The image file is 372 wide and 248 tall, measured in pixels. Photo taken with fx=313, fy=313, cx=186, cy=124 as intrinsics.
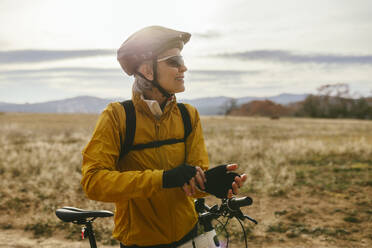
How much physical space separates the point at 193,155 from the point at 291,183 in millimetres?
6416

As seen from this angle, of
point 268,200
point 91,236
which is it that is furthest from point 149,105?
point 268,200

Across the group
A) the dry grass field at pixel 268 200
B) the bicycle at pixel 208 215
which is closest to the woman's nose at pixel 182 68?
the bicycle at pixel 208 215

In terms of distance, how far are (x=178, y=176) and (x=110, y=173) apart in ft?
1.09

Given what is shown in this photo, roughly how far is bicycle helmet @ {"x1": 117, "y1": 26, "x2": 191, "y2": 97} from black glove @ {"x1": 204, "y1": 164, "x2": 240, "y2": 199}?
541mm

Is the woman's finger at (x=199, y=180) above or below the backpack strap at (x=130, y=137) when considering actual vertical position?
below

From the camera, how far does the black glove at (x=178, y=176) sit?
143cm

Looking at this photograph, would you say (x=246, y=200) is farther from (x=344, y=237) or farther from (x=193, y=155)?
(x=344, y=237)

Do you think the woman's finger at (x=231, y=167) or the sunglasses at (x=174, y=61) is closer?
the woman's finger at (x=231, y=167)

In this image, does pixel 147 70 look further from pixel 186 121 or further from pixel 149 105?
pixel 186 121

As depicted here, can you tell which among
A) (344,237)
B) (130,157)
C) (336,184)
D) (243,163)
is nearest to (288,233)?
(344,237)

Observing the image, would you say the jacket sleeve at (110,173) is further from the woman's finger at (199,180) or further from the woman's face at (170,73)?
the woman's face at (170,73)

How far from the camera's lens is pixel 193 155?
1.85m

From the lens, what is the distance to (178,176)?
1.44 meters

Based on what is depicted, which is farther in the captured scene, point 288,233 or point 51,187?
point 51,187
